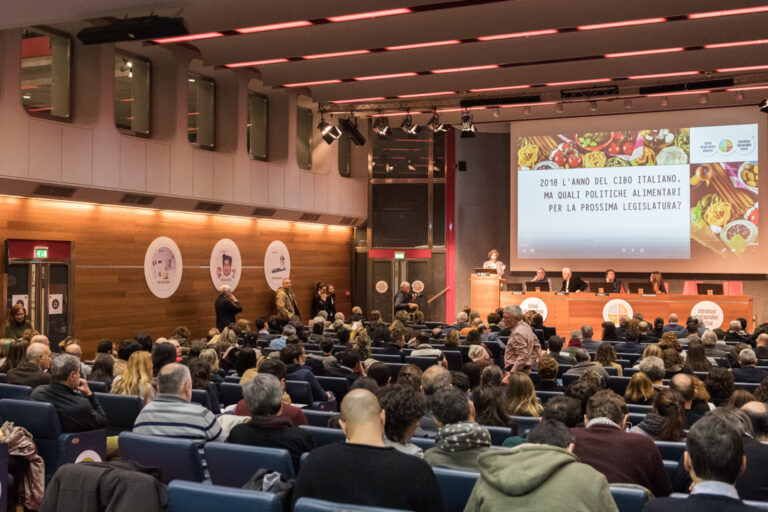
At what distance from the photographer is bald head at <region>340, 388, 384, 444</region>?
2852 millimetres

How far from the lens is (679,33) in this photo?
409 inches

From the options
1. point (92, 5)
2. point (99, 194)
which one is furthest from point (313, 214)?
point (92, 5)

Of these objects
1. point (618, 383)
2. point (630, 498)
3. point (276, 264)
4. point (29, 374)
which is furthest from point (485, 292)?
point (630, 498)

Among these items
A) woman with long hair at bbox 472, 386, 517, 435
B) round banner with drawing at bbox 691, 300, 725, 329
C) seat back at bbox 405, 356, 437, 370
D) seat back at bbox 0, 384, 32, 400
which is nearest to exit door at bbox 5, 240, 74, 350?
seat back at bbox 0, 384, 32, 400

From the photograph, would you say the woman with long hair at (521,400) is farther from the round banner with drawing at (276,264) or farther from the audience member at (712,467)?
the round banner with drawing at (276,264)

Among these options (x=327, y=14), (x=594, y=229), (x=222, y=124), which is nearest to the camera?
(x=327, y=14)

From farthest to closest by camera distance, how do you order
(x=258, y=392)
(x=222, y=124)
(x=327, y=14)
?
(x=222, y=124)
(x=327, y=14)
(x=258, y=392)

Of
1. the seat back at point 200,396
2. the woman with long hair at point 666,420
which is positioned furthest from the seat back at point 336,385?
the woman with long hair at point 666,420

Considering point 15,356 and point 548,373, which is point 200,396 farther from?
point 548,373

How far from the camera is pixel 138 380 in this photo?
5.66 m

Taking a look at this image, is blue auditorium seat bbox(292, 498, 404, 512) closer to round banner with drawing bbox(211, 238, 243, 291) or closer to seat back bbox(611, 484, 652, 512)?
seat back bbox(611, 484, 652, 512)

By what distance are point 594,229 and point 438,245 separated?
398cm

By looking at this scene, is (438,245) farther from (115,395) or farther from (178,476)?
(178,476)

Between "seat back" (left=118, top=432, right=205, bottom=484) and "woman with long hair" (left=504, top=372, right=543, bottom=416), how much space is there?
7.06ft
